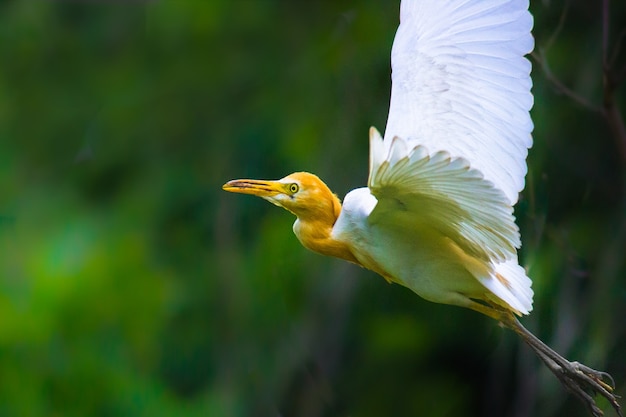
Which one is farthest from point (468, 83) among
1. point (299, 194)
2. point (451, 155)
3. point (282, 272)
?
point (282, 272)

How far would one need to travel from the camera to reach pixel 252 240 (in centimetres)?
Answer: 324

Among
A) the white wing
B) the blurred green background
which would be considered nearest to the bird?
the white wing

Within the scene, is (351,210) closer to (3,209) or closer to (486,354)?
(486,354)

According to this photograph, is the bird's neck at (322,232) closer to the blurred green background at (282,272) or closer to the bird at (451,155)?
Result: the bird at (451,155)

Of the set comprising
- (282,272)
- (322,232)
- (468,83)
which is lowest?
(282,272)

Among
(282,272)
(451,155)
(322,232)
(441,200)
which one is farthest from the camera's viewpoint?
(282,272)

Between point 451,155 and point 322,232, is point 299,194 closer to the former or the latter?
point 322,232

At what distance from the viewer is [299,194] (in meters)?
1.68

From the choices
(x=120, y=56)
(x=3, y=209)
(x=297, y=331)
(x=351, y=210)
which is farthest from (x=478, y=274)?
(x=120, y=56)

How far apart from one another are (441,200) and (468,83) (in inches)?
13.2

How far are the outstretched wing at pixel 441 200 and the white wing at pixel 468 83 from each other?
0.14 m

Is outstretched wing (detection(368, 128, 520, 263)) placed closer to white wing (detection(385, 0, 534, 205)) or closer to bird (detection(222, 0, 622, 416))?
bird (detection(222, 0, 622, 416))

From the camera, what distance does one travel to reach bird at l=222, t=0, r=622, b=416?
64.1 inches

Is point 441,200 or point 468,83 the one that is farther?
point 468,83
